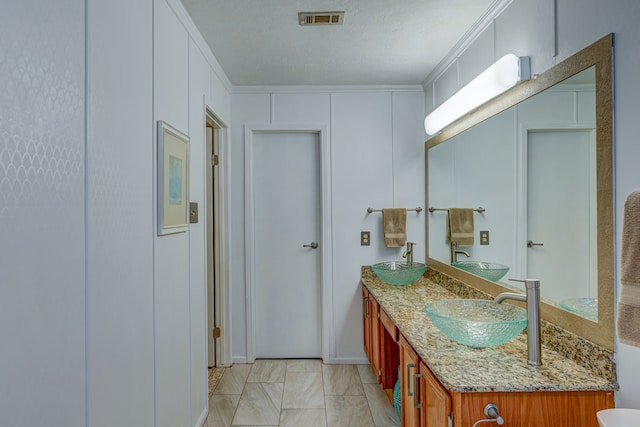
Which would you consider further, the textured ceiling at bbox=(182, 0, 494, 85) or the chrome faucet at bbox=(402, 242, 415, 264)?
the chrome faucet at bbox=(402, 242, 415, 264)

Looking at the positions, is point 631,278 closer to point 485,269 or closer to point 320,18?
point 485,269

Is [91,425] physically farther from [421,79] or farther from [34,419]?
[421,79]

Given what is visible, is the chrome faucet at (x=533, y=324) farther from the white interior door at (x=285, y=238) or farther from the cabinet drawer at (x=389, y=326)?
the white interior door at (x=285, y=238)

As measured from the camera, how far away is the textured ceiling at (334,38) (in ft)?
6.56

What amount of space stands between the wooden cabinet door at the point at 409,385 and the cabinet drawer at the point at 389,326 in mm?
151

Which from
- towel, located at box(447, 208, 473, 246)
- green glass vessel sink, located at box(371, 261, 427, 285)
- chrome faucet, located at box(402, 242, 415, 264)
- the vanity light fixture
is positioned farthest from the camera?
chrome faucet, located at box(402, 242, 415, 264)

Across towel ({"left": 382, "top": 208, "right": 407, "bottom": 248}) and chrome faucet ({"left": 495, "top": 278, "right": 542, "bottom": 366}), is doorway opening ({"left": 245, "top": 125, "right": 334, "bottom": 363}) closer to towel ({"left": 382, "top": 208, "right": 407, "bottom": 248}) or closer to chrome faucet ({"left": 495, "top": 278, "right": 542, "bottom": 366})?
towel ({"left": 382, "top": 208, "right": 407, "bottom": 248})

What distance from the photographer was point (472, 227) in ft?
7.73

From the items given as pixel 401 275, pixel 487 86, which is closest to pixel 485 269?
pixel 401 275

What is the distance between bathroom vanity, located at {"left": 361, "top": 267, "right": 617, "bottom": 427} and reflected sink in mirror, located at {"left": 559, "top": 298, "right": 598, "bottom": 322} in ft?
0.32

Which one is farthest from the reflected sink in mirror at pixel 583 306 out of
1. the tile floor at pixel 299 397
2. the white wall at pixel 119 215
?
the white wall at pixel 119 215

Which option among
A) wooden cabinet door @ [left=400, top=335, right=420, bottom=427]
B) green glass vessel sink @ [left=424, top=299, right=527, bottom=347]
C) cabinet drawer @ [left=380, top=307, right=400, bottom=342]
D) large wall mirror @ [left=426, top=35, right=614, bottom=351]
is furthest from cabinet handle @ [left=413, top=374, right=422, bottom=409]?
large wall mirror @ [left=426, top=35, right=614, bottom=351]

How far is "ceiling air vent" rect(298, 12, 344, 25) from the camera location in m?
2.06

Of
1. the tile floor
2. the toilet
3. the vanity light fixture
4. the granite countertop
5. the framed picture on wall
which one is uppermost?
the vanity light fixture
